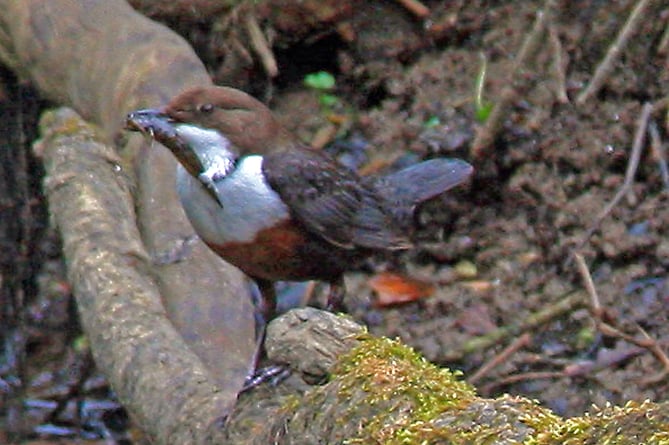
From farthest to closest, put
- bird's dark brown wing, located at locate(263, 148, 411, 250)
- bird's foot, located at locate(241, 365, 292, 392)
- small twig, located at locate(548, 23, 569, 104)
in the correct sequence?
small twig, located at locate(548, 23, 569, 104), bird's dark brown wing, located at locate(263, 148, 411, 250), bird's foot, located at locate(241, 365, 292, 392)

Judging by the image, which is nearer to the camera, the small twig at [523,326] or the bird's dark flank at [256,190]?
the bird's dark flank at [256,190]

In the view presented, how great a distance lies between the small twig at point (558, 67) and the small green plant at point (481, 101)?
0.31m

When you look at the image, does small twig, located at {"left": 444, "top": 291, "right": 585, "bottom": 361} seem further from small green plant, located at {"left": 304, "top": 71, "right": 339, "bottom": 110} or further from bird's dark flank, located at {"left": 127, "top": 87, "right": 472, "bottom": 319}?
small green plant, located at {"left": 304, "top": 71, "right": 339, "bottom": 110}

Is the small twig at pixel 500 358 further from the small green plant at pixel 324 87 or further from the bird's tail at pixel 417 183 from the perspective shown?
the small green plant at pixel 324 87

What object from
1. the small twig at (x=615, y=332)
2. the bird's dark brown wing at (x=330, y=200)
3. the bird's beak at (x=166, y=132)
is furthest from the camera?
the small twig at (x=615, y=332)

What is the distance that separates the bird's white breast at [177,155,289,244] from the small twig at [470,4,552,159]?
2290 mm

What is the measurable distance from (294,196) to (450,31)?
2.83 metres

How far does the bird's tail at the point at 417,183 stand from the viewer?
14.1ft

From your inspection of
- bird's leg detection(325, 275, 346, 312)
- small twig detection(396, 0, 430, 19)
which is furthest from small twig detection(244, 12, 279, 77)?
bird's leg detection(325, 275, 346, 312)

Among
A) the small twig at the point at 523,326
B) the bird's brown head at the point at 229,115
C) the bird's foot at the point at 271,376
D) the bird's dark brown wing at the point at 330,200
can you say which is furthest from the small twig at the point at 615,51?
the bird's foot at the point at 271,376

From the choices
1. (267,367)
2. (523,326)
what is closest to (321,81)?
(523,326)

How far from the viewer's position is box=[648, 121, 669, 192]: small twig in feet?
18.3

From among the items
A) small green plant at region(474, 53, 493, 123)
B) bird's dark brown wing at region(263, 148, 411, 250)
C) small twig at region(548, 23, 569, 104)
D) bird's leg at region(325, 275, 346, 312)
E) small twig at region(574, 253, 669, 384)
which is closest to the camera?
bird's dark brown wing at region(263, 148, 411, 250)

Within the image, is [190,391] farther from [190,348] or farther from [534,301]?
[534,301]
